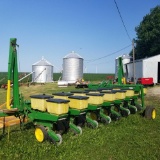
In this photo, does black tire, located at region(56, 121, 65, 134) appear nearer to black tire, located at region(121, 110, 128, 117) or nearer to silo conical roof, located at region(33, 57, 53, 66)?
black tire, located at region(121, 110, 128, 117)

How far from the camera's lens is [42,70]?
4819 centimetres

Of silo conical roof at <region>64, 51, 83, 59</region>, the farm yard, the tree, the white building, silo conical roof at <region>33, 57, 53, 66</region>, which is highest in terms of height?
the tree

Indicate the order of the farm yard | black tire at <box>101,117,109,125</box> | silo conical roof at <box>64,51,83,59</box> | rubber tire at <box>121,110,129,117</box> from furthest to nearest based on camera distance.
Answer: silo conical roof at <box>64,51,83,59</box> → rubber tire at <box>121,110,129,117</box> → black tire at <box>101,117,109,125</box> → the farm yard

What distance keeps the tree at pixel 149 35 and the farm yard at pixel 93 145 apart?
43761 mm

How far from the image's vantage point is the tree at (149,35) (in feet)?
163

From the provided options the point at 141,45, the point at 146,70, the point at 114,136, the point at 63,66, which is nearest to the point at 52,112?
the point at 114,136

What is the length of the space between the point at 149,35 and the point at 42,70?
81.3 feet

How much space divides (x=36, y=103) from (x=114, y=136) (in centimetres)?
304

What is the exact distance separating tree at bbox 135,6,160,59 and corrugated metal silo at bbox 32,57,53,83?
2202cm

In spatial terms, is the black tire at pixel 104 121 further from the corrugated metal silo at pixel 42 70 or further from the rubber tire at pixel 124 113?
the corrugated metal silo at pixel 42 70

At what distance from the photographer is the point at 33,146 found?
7.04m

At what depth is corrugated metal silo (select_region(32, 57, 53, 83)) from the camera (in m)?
47.5

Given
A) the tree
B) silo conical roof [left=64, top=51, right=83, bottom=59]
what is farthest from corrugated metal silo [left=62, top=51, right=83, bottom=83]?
the tree

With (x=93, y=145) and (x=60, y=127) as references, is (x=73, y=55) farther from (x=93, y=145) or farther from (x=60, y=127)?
(x=93, y=145)
